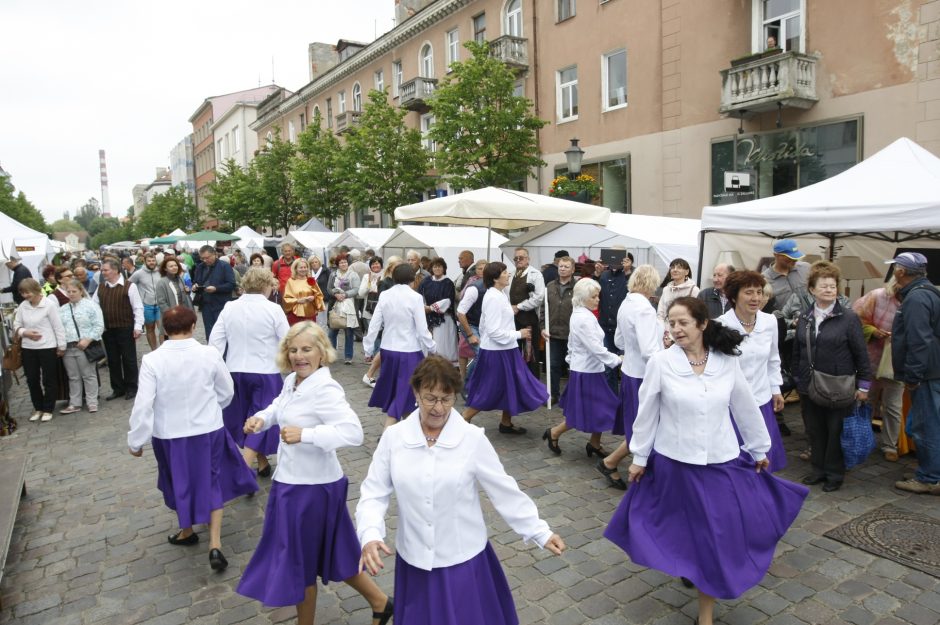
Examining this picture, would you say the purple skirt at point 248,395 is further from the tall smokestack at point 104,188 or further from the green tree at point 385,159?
the tall smokestack at point 104,188

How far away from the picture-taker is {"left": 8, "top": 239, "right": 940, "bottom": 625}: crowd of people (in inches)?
108

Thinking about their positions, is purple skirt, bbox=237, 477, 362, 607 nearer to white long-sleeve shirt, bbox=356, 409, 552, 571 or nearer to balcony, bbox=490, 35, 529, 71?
white long-sleeve shirt, bbox=356, 409, 552, 571

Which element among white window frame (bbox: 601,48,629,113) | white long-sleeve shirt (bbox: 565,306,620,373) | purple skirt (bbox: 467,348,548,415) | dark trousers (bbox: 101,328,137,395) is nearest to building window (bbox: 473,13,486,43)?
white window frame (bbox: 601,48,629,113)

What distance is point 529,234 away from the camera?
12.7m

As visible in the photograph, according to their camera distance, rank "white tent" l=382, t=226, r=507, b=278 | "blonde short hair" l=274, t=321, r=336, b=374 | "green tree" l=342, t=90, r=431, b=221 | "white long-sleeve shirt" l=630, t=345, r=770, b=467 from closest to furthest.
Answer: "white long-sleeve shirt" l=630, t=345, r=770, b=467
"blonde short hair" l=274, t=321, r=336, b=374
"white tent" l=382, t=226, r=507, b=278
"green tree" l=342, t=90, r=431, b=221

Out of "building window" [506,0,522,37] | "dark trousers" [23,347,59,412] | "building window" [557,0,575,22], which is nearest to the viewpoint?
"dark trousers" [23,347,59,412]

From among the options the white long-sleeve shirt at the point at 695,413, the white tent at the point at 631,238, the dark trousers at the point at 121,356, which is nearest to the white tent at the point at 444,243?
the white tent at the point at 631,238

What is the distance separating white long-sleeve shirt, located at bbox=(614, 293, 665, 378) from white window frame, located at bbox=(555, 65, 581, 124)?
16.6m

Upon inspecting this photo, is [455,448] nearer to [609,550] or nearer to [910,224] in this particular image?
[609,550]

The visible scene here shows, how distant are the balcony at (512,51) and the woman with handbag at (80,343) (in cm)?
1680

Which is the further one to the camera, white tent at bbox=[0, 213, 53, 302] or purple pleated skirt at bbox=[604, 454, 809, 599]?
white tent at bbox=[0, 213, 53, 302]

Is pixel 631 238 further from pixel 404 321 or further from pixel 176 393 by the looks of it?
pixel 176 393

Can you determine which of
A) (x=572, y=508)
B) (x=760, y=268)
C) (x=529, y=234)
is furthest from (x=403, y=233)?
(x=572, y=508)

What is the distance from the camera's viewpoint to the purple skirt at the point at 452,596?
2.62m
